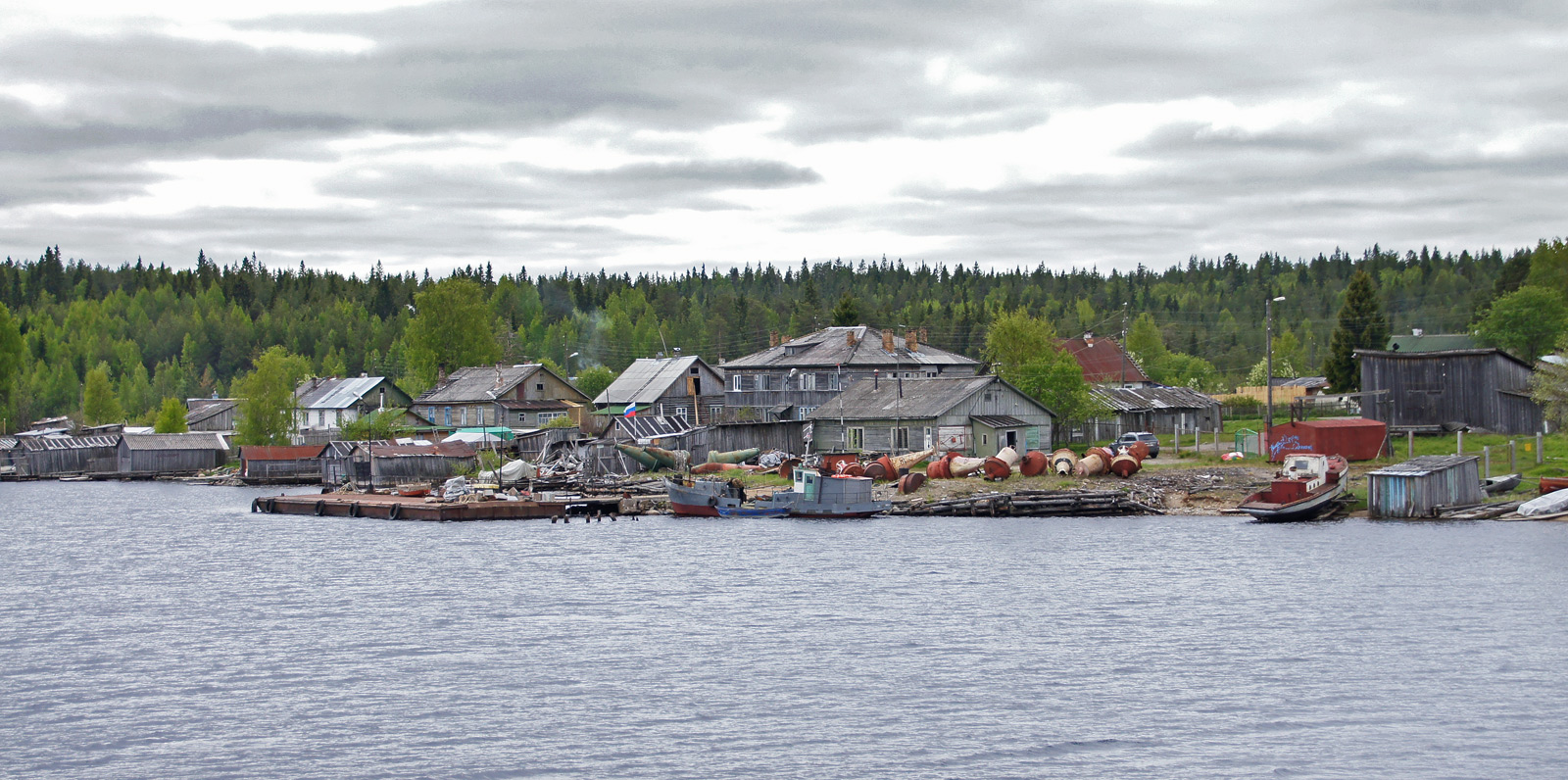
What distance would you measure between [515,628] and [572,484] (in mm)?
43003

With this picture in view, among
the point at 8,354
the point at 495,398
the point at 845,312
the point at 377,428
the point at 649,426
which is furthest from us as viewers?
the point at 8,354

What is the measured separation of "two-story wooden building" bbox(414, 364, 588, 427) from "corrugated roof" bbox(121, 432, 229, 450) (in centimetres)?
1909

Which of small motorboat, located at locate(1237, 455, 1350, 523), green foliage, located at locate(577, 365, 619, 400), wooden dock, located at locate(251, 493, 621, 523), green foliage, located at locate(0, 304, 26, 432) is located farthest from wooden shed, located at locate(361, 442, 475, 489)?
green foliage, located at locate(0, 304, 26, 432)

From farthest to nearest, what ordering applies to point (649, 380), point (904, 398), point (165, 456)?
point (165, 456)
point (649, 380)
point (904, 398)

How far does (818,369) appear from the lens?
9631 centimetres

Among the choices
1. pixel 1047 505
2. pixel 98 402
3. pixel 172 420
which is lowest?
pixel 1047 505

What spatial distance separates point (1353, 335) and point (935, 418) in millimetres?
45209

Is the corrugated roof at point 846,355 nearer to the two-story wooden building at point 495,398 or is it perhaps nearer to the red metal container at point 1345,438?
the two-story wooden building at point 495,398

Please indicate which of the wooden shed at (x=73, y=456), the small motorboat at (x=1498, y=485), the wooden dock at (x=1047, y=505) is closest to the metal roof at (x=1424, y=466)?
the small motorboat at (x=1498, y=485)

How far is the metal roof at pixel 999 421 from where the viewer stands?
7769cm

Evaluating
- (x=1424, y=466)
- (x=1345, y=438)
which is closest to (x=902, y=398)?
(x=1345, y=438)

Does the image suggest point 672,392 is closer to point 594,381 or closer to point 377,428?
point 377,428

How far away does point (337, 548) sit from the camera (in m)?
59.6

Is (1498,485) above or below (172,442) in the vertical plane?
below
